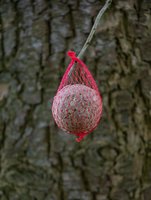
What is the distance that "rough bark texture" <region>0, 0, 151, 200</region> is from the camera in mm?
1157

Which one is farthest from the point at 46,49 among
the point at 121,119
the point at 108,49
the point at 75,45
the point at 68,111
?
the point at 68,111

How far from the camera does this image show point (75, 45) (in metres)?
1.16

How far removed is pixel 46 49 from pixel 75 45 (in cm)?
10

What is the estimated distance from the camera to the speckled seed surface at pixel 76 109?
68 centimetres

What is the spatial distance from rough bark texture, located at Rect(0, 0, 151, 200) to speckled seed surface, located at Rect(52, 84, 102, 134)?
45cm

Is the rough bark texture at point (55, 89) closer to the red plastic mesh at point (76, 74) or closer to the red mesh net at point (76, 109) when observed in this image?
the red plastic mesh at point (76, 74)

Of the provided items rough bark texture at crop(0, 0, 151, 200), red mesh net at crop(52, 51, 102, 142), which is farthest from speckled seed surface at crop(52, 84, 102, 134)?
rough bark texture at crop(0, 0, 151, 200)

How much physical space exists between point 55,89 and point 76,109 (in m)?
0.48

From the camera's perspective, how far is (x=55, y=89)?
45.6 inches

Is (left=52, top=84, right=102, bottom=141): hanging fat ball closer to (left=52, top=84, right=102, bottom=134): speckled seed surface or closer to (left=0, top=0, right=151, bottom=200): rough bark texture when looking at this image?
(left=52, top=84, right=102, bottom=134): speckled seed surface

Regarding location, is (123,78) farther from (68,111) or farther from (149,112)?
(68,111)

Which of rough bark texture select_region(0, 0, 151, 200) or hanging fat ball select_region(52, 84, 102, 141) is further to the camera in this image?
rough bark texture select_region(0, 0, 151, 200)

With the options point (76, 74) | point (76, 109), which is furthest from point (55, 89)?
point (76, 109)

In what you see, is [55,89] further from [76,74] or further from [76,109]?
[76,109]
